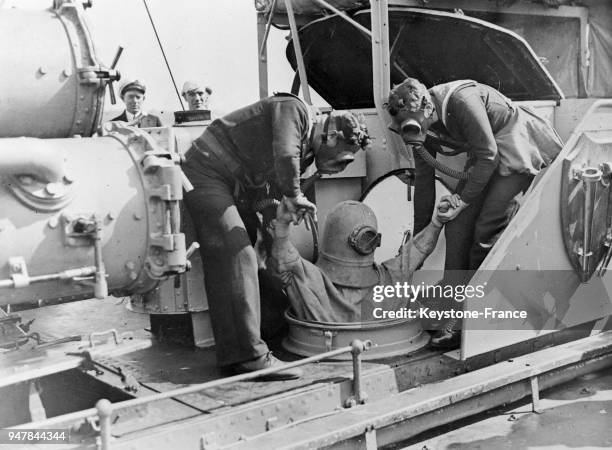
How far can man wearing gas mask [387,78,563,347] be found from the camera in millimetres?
4805

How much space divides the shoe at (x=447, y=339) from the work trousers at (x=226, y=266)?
1101mm

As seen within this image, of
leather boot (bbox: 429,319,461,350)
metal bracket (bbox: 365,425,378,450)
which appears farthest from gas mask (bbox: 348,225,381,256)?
metal bracket (bbox: 365,425,378,450)

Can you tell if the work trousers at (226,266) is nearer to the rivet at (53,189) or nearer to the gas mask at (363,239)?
the gas mask at (363,239)

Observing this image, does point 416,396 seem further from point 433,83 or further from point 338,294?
point 433,83

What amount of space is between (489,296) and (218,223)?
164cm

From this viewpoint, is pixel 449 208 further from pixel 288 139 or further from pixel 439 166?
pixel 288 139

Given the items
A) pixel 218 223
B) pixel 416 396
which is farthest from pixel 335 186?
pixel 416 396

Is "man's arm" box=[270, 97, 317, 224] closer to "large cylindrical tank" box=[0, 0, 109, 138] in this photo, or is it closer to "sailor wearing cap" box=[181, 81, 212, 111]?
"large cylindrical tank" box=[0, 0, 109, 138]

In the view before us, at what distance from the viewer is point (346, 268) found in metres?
5.02

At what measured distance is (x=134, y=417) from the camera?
12.9 feet

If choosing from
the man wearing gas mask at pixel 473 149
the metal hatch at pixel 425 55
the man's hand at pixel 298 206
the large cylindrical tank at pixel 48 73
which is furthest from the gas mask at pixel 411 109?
the large cylindrical tank at pixel 48 73

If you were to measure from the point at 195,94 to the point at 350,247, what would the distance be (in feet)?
7.72

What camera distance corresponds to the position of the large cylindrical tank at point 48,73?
3537 millimetres

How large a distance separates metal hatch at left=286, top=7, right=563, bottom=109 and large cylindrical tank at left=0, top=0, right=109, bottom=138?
115 inches
